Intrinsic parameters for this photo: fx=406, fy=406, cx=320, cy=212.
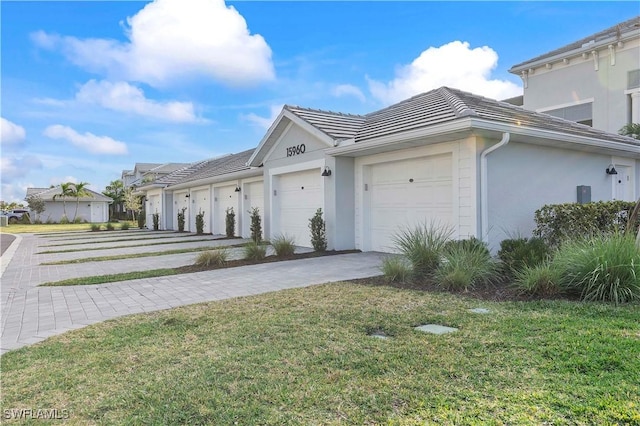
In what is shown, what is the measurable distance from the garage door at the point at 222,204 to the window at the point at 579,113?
53.8ft

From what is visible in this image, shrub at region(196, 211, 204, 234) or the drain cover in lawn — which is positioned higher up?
shrub at region(196, 211, 204, 234)

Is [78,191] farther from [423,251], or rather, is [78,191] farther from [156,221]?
[423,251]

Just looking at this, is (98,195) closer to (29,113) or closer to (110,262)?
(29,113)

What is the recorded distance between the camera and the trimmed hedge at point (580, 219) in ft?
27.3

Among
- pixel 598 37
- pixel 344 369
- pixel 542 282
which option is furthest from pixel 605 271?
pixel 598 37

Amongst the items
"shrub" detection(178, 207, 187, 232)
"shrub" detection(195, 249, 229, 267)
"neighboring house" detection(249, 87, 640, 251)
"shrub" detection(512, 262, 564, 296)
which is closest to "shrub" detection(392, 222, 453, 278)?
"neighboring house" detection(249, 87, 640, 251)

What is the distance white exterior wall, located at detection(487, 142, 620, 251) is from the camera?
363 inches

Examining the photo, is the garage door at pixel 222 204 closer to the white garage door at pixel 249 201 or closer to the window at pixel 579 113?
the white garage door at pixel 249 201

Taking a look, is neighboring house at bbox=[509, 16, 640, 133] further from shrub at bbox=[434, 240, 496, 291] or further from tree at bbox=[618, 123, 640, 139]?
shrub at bbox=[434, 240, 496, 291]

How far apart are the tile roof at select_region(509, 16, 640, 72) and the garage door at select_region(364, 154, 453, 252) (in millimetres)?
13412

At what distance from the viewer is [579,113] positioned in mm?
19234

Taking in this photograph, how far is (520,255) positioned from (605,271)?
1.58m

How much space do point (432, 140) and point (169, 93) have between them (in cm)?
1295

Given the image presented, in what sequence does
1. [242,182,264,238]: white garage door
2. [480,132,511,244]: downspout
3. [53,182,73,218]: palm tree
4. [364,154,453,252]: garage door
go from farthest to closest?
[53,182,73,218]: palm tree, [242,182,264,238]: white garage door, [364,154,453,252]: garage door, [480,132,511,244]: downspout
